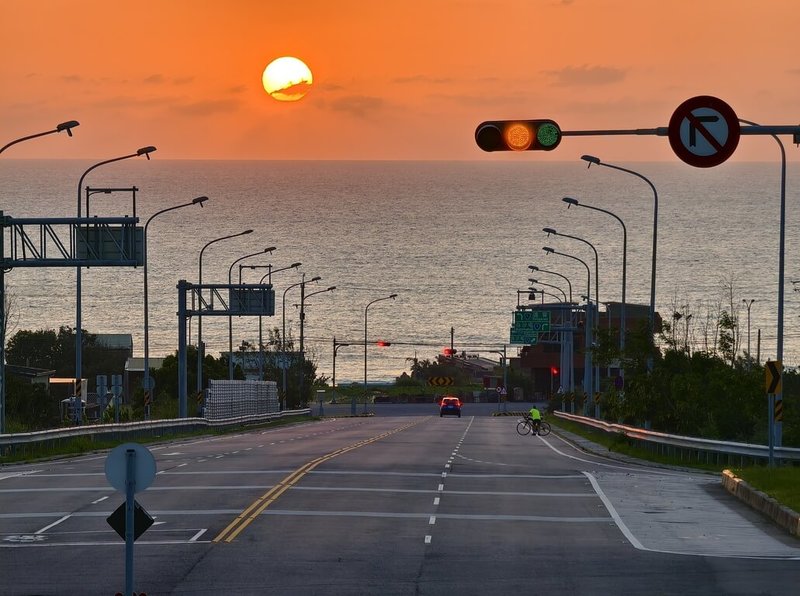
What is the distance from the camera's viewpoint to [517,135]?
60.9 ft

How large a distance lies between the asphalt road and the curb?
31cm

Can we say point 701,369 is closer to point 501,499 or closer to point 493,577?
point 501,499

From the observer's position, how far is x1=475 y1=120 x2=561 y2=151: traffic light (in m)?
18.5

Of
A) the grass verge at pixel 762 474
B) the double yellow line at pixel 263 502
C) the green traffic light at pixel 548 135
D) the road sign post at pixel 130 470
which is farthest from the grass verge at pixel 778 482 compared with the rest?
the road sign post at pixel 130 470

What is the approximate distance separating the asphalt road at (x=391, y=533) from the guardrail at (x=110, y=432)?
192 inches

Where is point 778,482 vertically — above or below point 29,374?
above

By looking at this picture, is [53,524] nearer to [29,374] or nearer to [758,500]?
[758,500]

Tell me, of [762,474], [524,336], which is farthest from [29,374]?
[762,474]

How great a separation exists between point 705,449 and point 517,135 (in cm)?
2580

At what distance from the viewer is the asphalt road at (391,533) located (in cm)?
2027

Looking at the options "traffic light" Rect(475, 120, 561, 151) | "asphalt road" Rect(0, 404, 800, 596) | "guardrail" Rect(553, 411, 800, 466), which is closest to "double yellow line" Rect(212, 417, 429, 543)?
"asphalt road" Rect(0, 404, 800, 596)

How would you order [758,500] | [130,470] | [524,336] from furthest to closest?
1. [524,336]
2. [758,500]
3. [130,470]

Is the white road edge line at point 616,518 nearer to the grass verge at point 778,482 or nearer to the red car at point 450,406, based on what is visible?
the grass verge at point 778,482

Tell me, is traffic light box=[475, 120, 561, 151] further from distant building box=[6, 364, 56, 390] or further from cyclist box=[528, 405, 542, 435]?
distant building box=[6, 364, 56, 390]
